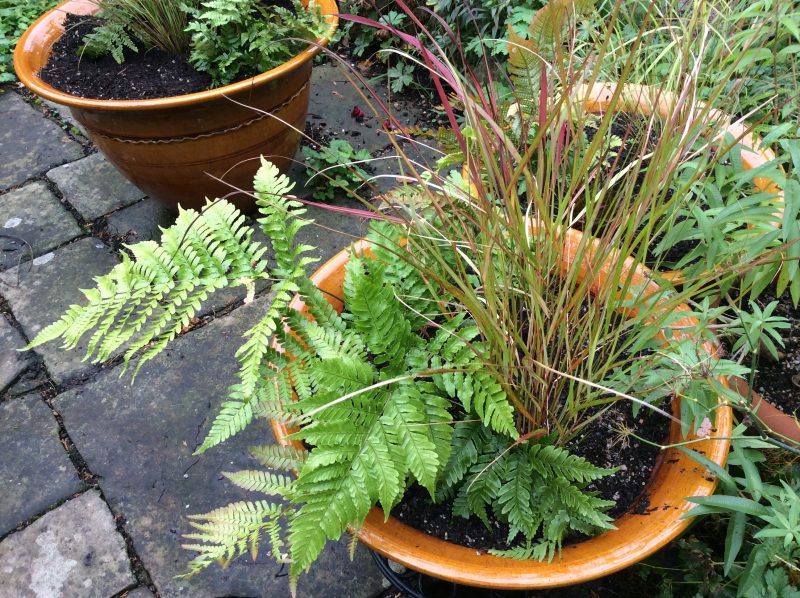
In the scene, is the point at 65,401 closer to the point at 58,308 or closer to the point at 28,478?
the point at 28,478

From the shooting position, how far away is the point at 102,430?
6.76 ft

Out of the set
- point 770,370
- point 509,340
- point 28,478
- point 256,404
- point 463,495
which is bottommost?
point 28,478

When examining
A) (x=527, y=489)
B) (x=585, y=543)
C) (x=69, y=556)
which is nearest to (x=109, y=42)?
(x=69, y=556)

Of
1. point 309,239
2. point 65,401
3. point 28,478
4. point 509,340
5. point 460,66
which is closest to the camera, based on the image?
point 509,340

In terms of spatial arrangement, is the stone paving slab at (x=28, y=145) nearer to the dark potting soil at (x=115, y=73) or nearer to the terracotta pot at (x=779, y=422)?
the dark potting soil at (x=115, y=73)

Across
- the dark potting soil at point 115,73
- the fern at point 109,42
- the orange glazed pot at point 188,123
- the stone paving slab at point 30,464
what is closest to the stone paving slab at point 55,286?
the stone paving slab at point 30,464

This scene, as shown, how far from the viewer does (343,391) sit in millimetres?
1101

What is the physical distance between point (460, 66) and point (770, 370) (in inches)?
87.3

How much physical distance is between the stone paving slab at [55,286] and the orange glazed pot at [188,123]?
38cm

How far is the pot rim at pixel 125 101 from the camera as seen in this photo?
6.81 ft

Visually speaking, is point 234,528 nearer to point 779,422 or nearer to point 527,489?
point 527,489

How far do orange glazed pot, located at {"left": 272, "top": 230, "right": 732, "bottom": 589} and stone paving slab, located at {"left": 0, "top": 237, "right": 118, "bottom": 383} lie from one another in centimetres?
137

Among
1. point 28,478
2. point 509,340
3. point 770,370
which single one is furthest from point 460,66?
point 28,478

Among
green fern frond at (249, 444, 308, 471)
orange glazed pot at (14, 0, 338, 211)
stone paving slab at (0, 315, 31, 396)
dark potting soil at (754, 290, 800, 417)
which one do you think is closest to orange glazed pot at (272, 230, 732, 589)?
green fern frond at (249, 444, 308, 471)
